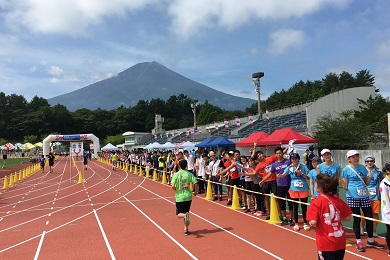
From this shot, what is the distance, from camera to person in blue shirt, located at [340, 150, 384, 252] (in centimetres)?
635

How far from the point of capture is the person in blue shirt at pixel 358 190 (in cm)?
635

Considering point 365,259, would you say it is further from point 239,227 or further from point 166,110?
point 166,110

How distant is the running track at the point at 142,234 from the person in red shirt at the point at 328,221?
232 centimetres

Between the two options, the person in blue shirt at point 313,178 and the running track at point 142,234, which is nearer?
the running track at point 142,234

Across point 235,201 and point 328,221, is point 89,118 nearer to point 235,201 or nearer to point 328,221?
point 235,201

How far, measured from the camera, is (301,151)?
19.9 m

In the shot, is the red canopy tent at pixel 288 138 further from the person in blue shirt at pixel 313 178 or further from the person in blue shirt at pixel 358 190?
the person in blue shirt at pixel 358 190

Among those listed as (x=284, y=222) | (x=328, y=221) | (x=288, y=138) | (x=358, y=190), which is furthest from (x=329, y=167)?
(x=288, y=138)

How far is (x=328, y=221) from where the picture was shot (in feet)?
13.4

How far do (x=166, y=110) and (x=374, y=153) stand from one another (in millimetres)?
101946

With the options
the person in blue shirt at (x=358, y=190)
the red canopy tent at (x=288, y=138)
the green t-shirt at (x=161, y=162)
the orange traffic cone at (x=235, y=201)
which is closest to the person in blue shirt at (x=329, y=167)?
the person in blue shirt at (x=358, y=190)

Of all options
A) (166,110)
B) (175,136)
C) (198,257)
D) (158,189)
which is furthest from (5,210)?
(166,110)

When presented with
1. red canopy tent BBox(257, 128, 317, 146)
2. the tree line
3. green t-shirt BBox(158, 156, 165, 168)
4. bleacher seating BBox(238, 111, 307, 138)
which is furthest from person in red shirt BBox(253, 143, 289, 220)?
the tree line

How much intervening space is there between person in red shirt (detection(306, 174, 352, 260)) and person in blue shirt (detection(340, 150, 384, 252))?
8.33ft
